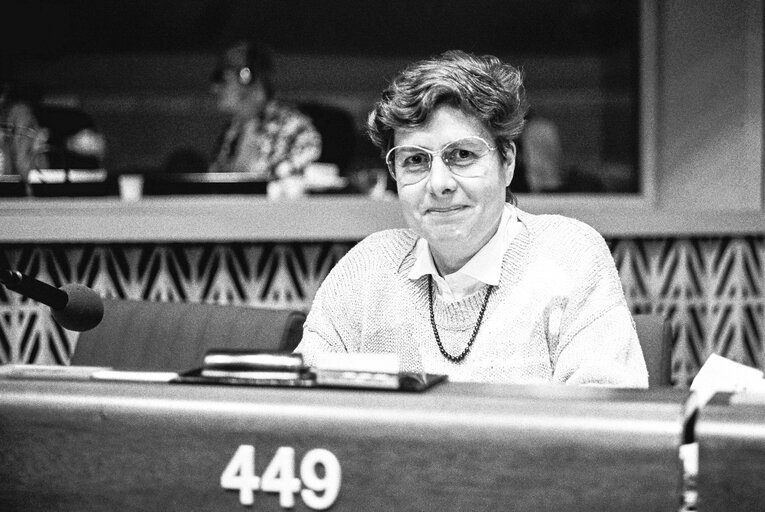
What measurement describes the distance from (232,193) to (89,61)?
11.5ft

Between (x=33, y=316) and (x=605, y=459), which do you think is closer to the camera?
(x=605, y=459)

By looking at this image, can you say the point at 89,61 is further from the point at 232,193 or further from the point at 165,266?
the point at 165,266

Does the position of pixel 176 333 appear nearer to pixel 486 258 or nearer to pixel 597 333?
pixel 486 258

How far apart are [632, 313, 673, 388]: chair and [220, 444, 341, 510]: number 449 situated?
0.94m

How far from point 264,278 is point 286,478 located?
2375mm

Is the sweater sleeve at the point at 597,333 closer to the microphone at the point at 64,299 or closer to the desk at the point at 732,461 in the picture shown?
the desk at the point at 732,461

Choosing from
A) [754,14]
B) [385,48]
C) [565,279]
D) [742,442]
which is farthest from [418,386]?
[385,48]

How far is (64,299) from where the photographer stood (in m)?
1.11

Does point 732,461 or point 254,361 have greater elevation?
point 254,361

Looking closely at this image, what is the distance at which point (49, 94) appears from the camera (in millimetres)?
6738

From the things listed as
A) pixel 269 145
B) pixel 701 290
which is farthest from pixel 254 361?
pixel 269 145

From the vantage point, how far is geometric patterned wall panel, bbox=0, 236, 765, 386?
3.23 m

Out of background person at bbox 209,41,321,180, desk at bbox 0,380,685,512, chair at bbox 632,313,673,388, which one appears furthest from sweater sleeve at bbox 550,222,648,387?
A: background person at bbox 209,41,321,180

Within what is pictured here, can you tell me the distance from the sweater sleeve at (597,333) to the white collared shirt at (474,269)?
123 millimetres
